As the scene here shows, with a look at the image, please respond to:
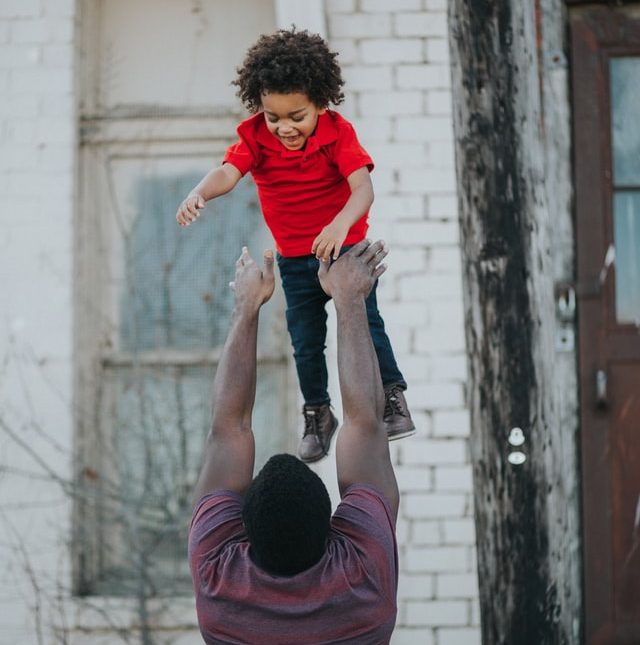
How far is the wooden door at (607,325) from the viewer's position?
15.8 ft

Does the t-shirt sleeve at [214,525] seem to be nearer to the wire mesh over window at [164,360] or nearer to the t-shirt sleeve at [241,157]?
the t-shirt sleeve at [241,157]

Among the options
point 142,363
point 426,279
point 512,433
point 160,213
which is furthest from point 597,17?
point 512,433

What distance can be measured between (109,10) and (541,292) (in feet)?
11.3

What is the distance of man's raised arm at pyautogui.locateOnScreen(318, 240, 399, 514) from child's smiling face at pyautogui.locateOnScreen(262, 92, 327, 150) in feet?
1.00

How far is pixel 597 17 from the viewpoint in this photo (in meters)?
4.87

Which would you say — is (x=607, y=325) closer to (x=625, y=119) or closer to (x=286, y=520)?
(x=625, y=119)

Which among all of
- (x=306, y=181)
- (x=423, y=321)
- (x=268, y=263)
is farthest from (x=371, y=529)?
(x=423, y=321)

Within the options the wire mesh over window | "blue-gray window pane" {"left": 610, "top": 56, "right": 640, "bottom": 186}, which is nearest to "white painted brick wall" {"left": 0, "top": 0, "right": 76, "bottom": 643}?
the wire mesh over window

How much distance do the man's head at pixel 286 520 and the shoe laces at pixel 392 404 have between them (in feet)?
1.35

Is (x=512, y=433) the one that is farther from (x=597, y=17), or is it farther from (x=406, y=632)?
(x=597, y=17)

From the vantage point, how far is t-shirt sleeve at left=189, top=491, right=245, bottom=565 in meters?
2.56

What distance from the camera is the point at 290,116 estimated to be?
2.43m

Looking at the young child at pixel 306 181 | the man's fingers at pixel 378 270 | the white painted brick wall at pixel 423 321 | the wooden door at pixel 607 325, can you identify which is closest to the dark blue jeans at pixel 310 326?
the young child at pixel 306 181

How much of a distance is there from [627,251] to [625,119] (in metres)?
0.59
